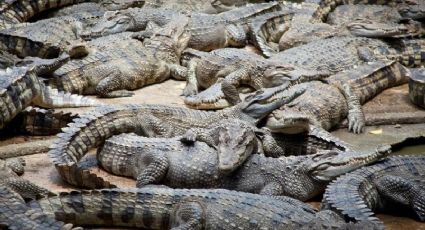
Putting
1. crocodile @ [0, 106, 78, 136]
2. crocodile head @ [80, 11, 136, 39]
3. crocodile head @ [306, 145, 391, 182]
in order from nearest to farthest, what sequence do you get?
crocodile head @ [306, 145, 391, 182] → crocodile @ [0, 106, 78, 136] → crocodile head @ [80, 11, 136, 39]

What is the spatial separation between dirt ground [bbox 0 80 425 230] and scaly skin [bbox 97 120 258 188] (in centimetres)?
16

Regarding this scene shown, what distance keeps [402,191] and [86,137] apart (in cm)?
240

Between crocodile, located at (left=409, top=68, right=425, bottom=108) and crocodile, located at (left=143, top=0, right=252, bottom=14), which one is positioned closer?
crocodile, located at (left=409, top=68, right=425, bottom=108)

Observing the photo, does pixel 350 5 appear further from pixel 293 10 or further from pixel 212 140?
pixel 212 140

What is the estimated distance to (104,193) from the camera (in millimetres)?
5285

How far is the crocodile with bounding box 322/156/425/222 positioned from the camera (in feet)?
17.9

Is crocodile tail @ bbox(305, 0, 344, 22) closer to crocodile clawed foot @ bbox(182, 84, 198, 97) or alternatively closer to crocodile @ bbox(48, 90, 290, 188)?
crocodile clawed foot @ bbox(182, 84, 198, 97)

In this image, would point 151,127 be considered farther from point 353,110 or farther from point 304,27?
point 304,27

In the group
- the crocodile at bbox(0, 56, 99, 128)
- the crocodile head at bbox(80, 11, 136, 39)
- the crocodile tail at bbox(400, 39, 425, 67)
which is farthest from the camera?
the crocodile head at bbox(80, 11, 136, 39)

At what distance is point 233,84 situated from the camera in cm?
807

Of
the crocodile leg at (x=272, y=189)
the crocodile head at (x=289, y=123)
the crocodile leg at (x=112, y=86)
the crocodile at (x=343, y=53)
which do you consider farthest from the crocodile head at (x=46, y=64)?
the crocodile leg at (x=272, y=189)

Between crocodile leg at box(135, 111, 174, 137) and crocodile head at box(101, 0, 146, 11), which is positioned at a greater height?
crocodile leg at box(135, 111, 174, 137)

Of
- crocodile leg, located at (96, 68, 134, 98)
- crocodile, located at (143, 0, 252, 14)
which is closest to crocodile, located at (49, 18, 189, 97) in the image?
crocodile leg, located at (96, 68, 134, 98)

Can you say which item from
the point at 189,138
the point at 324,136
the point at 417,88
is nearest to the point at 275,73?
the point at 417,88
